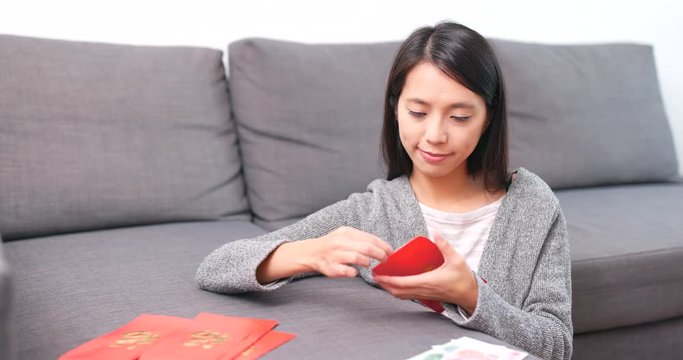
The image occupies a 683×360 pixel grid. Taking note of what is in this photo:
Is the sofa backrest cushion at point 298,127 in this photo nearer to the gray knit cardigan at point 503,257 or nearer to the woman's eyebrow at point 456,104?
the gray knit cardigan at point 503,257

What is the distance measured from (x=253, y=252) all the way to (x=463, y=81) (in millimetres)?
471

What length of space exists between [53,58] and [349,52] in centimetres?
82

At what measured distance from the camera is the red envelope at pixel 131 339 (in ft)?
3.19

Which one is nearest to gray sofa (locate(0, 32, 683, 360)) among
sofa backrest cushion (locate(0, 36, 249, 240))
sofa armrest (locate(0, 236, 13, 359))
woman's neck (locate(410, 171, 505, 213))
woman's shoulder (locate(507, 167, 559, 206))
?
sofa backrest cushion (locate(0, 36, 249, 240))

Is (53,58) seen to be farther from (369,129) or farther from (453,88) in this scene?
(453,88)

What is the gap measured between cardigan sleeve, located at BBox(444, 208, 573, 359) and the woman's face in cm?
23

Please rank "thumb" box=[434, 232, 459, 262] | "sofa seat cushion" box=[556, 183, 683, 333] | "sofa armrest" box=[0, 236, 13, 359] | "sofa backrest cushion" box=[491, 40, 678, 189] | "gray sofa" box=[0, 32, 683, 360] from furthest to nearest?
"sofa backrest cushion" box=[491, 40, 678, 189]
"sofa seat cushion" box=[556, 183, 683, 333]
"gray sofa" box=[0, 32, 683, 360]
"thumb" box=[434, 232, 459, 262]
"sofa armrest" box=[0, 236, 13, 359]

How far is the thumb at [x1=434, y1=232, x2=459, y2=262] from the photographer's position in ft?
3.48

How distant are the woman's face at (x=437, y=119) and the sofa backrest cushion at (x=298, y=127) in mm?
654

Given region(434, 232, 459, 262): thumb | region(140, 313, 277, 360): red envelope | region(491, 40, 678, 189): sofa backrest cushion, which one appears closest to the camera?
region(140, 313, 277, 360): red envelope

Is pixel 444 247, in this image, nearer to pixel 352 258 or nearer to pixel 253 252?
pixel 352 258

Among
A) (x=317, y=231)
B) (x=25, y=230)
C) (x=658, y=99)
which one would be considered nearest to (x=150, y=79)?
(x=25, y=230)

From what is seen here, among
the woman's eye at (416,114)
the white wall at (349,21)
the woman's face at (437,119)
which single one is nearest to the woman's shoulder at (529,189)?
the woman's face at (437,119)

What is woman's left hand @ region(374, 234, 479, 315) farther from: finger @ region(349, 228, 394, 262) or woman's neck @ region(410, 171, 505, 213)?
woman's neck @ region(410, 171, 505, 213)
